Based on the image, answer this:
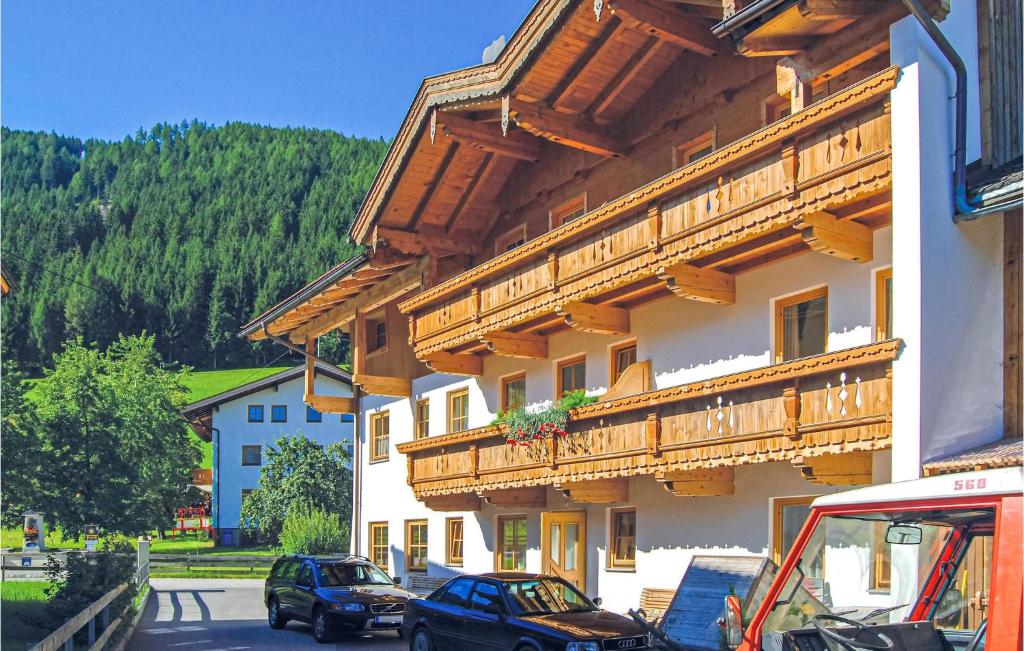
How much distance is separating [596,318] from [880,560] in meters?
12.5

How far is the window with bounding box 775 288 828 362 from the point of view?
15.8 metres

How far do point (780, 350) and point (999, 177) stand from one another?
4613 millimetres

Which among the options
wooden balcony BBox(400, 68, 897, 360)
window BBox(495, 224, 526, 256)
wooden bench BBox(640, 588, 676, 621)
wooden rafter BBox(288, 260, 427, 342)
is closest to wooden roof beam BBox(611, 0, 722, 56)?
wooden balcony BBox(400, 68, 897, 360)

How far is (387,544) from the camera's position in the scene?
2942cm

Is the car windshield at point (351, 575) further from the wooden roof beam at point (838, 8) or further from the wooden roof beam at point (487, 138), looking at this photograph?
the wooden roof beam at point (838, 8)

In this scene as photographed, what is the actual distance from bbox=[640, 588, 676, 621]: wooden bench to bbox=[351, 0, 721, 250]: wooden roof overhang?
25.8 ft

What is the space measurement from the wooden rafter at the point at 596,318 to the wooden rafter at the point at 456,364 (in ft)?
17.2

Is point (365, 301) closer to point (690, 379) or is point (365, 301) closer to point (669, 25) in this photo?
point (690, 379)

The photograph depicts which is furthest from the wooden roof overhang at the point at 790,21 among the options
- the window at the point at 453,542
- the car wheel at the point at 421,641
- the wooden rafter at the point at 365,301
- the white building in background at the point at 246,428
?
the white building in background at the point at 246,428

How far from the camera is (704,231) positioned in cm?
1544

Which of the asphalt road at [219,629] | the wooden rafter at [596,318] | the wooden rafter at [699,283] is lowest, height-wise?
the asphalt road at [219,629]

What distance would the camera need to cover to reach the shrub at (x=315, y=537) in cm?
3506

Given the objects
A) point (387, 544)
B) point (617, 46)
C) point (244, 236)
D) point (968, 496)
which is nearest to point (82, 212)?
point (244, 236)

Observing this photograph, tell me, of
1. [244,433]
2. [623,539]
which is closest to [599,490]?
[623,539]
